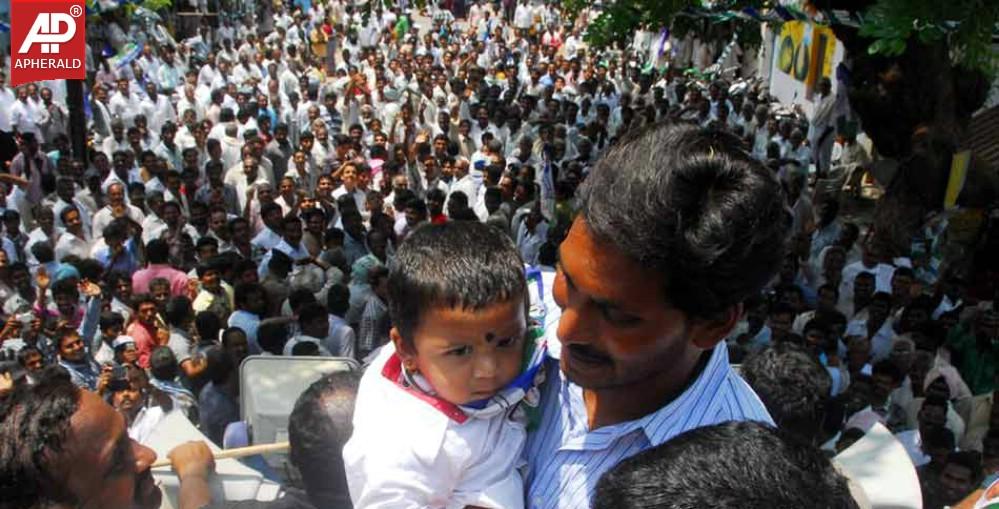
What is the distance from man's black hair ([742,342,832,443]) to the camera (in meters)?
2.62

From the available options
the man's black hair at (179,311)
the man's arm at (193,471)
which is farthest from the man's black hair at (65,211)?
the man's arm at (193,471)

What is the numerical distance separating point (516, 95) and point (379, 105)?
3010 mm

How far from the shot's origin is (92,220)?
7.43 m

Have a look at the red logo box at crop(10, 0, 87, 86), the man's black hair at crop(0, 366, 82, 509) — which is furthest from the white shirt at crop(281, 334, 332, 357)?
the red logo box at crop(10, 0, 87, 86)

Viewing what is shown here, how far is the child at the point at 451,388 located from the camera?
1588 mm

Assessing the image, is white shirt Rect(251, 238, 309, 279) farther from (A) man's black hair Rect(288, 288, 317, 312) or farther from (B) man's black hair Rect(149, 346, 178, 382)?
(B) man's black hair Rect(149, 346, 178, 382)

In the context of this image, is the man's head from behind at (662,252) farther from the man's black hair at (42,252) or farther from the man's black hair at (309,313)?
the man's black hair at (42,252)

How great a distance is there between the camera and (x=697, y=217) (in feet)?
4.22

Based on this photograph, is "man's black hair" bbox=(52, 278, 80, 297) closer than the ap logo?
Yes

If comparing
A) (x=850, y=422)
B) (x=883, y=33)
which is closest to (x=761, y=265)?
(x=850, y=422)

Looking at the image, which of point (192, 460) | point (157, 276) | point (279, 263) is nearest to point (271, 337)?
point (279, 263)

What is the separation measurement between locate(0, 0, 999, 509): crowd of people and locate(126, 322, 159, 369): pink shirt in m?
0.01

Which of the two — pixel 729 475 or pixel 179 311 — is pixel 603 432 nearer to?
pixel 729 475

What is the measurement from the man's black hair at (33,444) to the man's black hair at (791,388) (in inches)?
74.2
